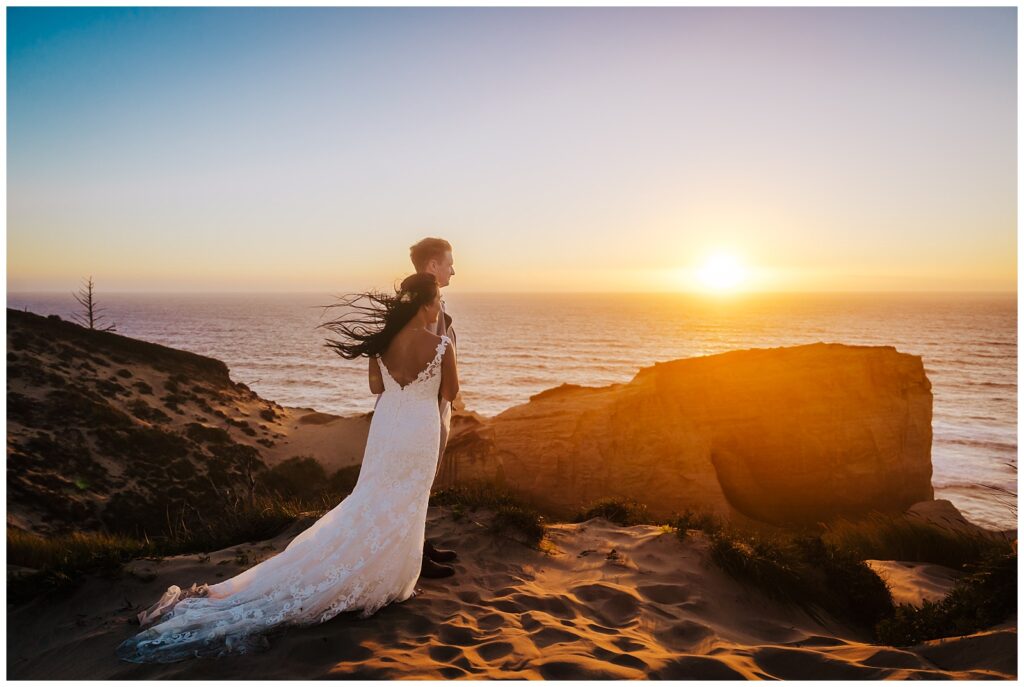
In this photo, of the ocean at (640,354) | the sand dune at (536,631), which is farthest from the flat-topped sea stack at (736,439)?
the sand dune at (536,631)

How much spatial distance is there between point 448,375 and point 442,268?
2.93 feet

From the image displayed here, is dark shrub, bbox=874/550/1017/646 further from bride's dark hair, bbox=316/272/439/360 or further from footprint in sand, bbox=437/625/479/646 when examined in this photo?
bride's dark hair, bbox=316/272/439/360

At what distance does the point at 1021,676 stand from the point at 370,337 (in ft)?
16.3

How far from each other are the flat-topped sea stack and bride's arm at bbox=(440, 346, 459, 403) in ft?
33.5

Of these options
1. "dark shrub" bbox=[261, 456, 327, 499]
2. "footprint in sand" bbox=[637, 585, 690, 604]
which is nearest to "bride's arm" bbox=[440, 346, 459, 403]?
"footprint in sand" bbox=[637, 585, 690, 604]

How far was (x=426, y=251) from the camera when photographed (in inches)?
207

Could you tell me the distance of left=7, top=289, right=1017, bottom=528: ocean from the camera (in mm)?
29922

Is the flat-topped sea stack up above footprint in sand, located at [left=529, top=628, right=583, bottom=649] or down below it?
below

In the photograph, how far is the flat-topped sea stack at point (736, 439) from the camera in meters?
15.8

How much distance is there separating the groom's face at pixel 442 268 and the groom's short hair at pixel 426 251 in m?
0.03

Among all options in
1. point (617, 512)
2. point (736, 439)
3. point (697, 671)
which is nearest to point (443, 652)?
point (697, 671)

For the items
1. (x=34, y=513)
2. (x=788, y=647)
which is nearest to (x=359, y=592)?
(x=788, y=647)

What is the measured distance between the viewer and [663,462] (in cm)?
1609

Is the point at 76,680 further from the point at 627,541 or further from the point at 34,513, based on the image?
the point at 34,513
